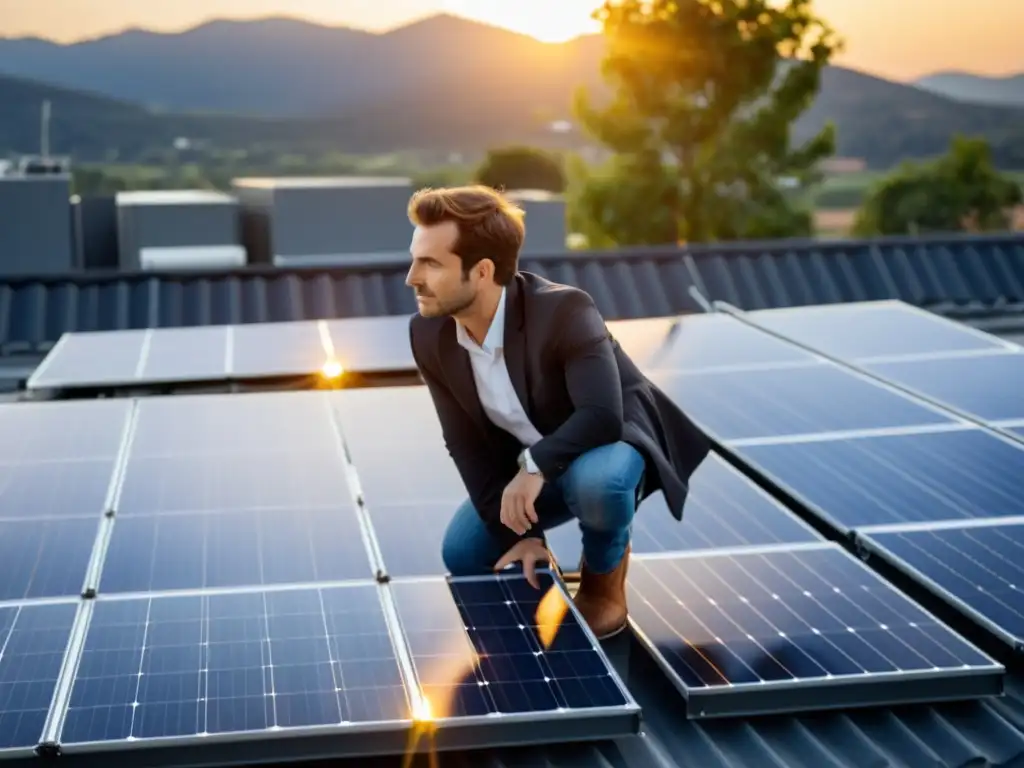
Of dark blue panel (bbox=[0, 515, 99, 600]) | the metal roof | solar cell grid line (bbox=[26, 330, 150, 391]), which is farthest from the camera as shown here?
the metal roof

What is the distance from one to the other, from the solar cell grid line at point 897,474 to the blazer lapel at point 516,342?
7.46ft

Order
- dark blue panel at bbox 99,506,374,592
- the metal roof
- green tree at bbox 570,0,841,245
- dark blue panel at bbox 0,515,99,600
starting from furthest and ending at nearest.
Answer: green tree at bbox 570,0,841,245 → the metal roof → dark blue panel at bbox 99,506,374,592 → dark blue panel at bbox 0,515,99,600

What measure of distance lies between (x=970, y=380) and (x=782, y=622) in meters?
4.41

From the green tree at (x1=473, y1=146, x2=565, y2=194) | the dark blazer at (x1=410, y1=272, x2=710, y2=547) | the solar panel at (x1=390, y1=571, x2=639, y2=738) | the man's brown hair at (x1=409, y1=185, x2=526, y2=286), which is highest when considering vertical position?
the man's brown hair at (x1=409, y1=185, x2=526, y2=286)

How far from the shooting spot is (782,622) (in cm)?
607

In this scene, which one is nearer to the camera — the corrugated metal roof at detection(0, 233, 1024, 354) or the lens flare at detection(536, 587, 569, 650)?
the lens flare at detection(536, 587, 569, 650)

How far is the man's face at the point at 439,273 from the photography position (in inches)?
219

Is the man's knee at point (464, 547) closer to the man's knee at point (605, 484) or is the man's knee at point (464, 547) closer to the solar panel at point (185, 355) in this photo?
the man's knee at point (605, 484)

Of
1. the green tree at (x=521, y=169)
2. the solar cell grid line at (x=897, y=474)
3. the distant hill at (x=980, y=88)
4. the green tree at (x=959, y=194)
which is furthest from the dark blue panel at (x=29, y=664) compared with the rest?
the distant hill at (x=980, y=88)

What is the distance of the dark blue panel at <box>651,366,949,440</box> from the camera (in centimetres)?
877

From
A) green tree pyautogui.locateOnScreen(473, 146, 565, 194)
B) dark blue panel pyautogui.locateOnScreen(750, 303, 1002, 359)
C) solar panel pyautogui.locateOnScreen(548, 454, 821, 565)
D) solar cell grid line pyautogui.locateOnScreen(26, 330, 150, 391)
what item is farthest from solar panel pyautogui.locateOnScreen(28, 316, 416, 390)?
green tree pyautogui.locateOnScreen(473, 146, 565, 194)

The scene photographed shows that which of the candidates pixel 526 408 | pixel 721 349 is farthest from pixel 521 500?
pixel 721 349

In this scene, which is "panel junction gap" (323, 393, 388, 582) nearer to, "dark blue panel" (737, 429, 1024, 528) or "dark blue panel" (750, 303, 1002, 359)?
"dark blue panel" (737, 429, 1024, 528)

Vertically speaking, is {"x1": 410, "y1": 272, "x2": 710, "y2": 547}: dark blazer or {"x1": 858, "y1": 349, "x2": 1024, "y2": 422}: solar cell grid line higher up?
{"x1": 410, "y1": 272, "x2": 710, "y2": 547}: dark blazer
